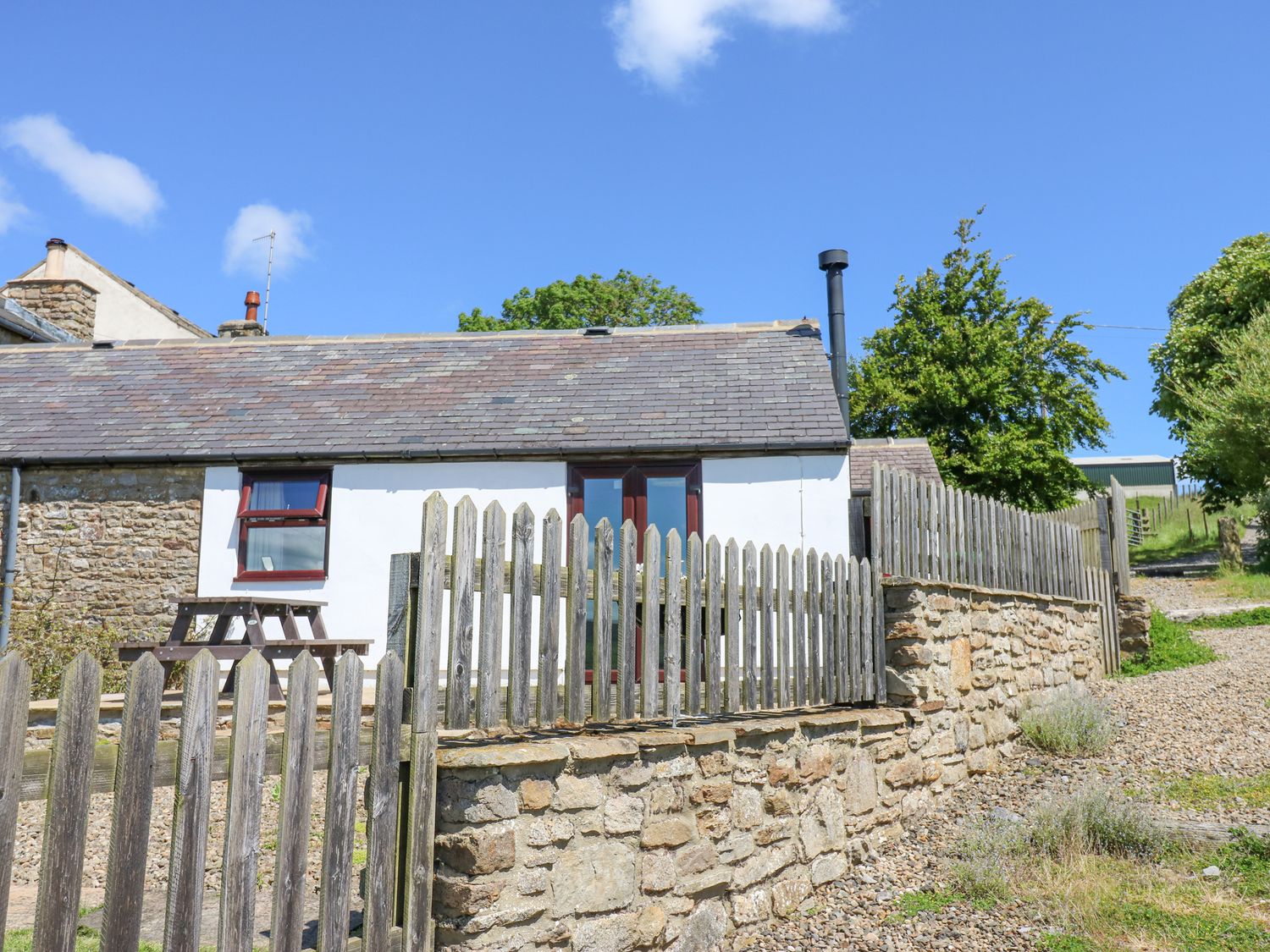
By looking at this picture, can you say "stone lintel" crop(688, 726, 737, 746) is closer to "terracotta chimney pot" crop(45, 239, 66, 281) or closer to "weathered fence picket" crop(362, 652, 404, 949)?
"weathered fence picket" crop(362, 652, 404, 949)

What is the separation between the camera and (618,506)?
11.3m

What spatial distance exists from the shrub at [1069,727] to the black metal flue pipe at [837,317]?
5.70 metres

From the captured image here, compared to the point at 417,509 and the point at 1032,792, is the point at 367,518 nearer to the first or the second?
the point at 417,509

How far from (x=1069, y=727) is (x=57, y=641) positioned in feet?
34.2

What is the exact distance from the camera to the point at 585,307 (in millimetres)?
35625

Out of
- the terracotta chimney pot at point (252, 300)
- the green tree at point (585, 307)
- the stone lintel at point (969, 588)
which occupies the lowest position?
the stone lintel at point (969, 588)

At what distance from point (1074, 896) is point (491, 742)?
308cm

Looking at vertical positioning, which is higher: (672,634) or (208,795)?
(672,634)

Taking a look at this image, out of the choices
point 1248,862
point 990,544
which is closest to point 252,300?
point 990,544

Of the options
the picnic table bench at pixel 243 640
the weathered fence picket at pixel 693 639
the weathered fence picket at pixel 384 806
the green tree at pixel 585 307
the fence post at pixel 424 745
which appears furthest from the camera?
the green tree at pixel 585 307

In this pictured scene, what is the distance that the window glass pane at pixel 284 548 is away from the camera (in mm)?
11633

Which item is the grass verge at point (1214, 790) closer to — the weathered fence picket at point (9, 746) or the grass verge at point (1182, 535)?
the weathered fence picket at point (9, 746)

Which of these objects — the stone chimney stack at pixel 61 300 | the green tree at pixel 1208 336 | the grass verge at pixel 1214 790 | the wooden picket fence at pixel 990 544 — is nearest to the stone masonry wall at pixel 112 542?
the stone chimney stack at pixel 61 300

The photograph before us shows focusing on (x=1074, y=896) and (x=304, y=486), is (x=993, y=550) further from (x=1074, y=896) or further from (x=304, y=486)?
(x=304, y=486)
